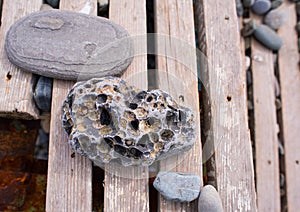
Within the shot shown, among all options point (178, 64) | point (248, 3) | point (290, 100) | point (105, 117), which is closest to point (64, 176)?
point (105, 117)

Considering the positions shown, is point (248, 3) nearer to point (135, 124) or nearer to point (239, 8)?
point (239, 8)

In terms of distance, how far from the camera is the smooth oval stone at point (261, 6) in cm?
274

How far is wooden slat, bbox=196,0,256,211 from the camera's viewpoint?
6.25 ft

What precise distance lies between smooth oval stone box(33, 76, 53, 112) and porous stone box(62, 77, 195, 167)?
18 centimetres

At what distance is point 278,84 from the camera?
2.70 meters

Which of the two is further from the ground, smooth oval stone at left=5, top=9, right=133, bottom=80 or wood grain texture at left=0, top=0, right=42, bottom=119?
smooth oval stone at left=5, top=9, right=133, bottom=80

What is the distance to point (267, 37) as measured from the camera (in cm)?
265

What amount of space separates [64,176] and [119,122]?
421mm

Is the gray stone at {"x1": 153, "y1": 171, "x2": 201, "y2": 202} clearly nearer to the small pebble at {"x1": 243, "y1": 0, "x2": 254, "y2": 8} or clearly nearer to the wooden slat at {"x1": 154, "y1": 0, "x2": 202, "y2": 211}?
the wooden slat at {"x1": 154, "y1": 0, "x2": 202, "y2": 211}

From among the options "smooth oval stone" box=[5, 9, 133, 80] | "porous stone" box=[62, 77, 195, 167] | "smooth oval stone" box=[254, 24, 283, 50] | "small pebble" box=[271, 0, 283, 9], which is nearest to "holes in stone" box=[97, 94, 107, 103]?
"porous stone" box=[62, 77, 195, 167]

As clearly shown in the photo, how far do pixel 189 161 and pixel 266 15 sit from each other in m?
1.45

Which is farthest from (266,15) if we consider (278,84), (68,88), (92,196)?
(92,196)

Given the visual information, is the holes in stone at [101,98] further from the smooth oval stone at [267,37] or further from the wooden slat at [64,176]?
the smooth oval stone at [267,37]

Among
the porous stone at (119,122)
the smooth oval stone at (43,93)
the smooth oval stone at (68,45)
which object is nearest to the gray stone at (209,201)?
the porous stone at (119,122)
